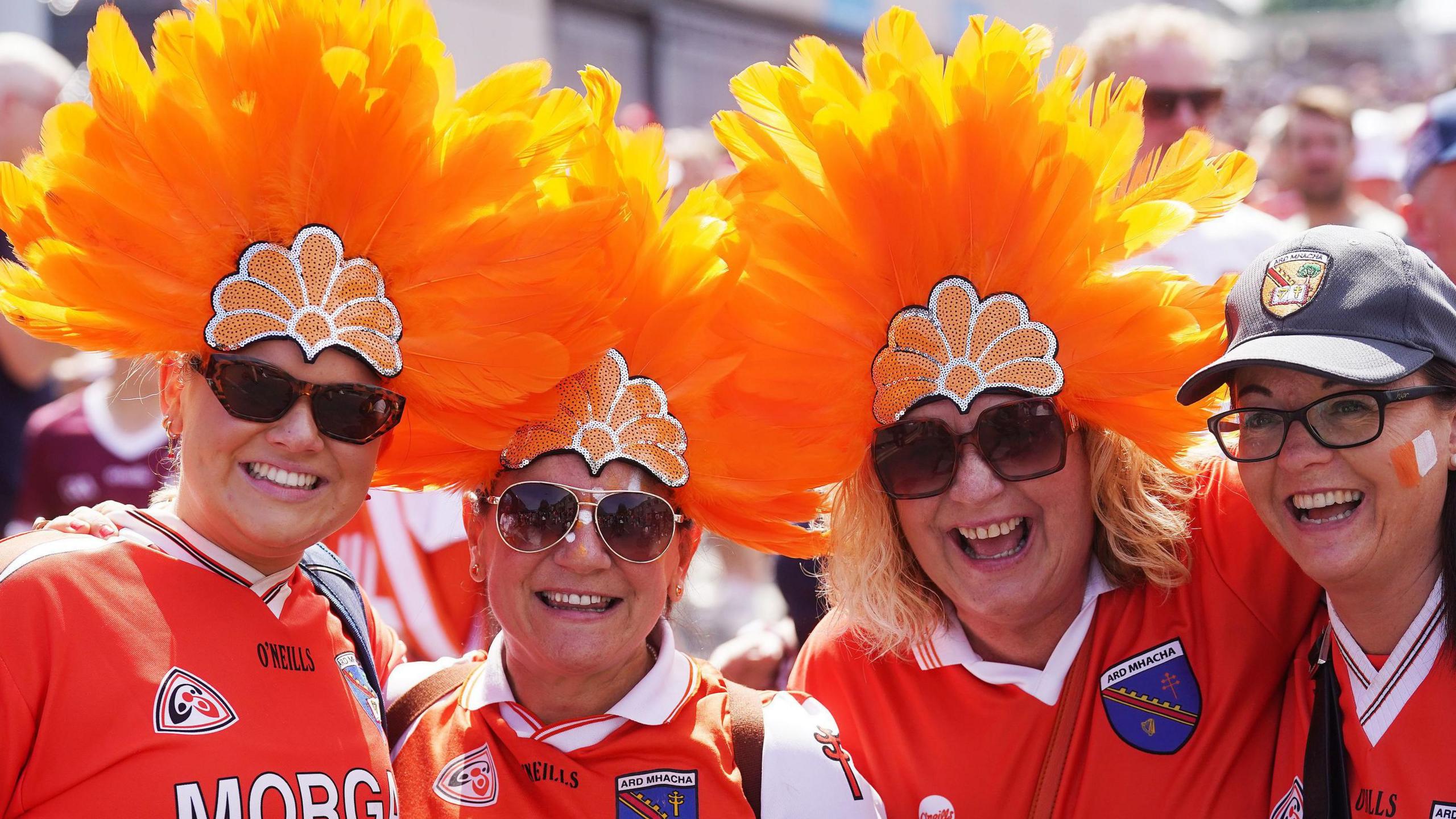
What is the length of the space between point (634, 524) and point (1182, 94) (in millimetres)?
3090

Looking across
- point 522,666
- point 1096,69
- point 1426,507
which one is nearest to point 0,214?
point 522,666

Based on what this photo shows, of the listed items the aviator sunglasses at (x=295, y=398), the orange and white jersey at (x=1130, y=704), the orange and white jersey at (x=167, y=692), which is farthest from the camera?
the orange and white jersey at (x=1130, y=704)

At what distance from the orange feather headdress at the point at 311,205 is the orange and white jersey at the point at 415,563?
1448 millimetres

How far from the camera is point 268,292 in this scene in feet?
8.18

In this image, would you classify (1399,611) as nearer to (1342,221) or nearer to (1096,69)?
(1096,69)

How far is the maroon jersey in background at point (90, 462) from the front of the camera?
170 inches

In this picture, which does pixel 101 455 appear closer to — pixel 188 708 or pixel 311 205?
pixel 311 205

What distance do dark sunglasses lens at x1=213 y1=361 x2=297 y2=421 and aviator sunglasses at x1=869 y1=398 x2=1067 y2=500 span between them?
1276mm

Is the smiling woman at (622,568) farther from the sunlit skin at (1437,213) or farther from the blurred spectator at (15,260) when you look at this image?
the blurred spectator at (15,260)

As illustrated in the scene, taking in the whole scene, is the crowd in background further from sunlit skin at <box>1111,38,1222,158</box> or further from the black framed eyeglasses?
the black framed eyeglasses

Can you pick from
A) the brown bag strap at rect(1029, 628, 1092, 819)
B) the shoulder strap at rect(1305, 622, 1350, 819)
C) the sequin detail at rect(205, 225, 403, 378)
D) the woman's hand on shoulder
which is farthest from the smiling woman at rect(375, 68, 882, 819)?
the shoulder strap at rect(1305, 622, 1350, 819)

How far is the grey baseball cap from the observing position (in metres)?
2.40

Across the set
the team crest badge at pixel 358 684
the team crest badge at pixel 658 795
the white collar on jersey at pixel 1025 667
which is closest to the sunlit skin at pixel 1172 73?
the white collar on jersey at pixel 1025 667

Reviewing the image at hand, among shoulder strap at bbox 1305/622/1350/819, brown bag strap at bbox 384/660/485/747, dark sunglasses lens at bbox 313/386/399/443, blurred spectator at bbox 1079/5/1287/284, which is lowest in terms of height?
shoulder strap at bbox 1305/622/1350/819
